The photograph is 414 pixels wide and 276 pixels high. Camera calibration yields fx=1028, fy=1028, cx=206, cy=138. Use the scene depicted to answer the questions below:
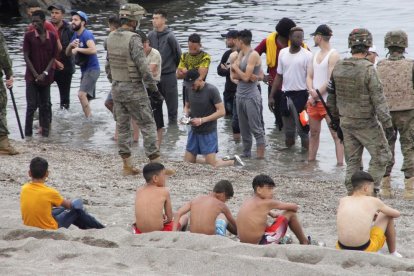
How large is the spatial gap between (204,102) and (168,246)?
15.1ft

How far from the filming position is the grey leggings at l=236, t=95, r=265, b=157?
13.7 meters

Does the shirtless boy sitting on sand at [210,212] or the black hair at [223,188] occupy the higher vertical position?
the black hair at [223,188]

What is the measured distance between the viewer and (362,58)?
10391 mm

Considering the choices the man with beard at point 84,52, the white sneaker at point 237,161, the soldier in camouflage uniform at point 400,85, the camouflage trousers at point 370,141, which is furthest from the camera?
the man with beard at point 84,52

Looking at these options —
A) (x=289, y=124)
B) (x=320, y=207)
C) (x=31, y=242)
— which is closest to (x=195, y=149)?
(x=289, y=124)

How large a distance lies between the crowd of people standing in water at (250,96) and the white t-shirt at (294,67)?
0.04ft

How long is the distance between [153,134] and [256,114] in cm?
208

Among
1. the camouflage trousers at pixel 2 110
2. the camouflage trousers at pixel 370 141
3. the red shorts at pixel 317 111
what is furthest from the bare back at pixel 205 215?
the camouflage trousers at pixel 2 110

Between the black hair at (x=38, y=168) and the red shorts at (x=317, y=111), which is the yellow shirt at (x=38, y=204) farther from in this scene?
the red shorts at (x=317, y=111)

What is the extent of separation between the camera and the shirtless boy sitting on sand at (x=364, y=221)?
8.38 m

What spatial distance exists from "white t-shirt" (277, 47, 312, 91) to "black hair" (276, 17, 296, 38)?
1.55 ft

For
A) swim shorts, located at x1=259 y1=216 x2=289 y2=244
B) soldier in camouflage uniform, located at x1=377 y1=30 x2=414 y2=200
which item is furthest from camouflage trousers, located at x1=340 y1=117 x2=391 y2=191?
swim shorts, located at x1=259 y1=216 x2=289 y2=244

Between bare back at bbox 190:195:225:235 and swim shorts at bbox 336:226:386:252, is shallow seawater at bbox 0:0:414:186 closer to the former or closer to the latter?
bare back at bbox 190:195:225:235

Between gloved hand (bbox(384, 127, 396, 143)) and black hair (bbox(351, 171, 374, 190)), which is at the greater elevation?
black hair (bbox(351, 171, 374, 190))
